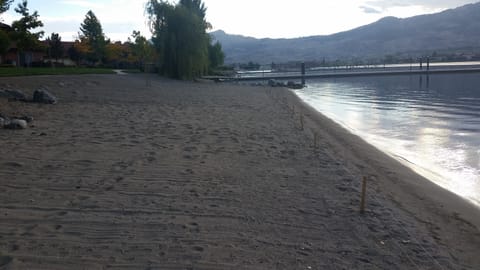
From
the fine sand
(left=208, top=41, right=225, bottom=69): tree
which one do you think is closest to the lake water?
the fine sand

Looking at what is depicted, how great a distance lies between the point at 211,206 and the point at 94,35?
6018 centimetres

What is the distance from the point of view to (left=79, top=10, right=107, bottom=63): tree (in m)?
61.3

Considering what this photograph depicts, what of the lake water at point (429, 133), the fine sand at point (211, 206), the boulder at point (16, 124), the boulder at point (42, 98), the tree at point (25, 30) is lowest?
the lake water at point (429, 133)

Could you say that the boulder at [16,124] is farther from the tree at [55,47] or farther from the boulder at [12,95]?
the tree at [55,47]

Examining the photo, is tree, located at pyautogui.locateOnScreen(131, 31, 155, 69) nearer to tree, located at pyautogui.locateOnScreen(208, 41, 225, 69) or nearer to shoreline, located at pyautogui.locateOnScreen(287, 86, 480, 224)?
tree, located at pyautogui.locateOnScreen(208, 41, 225, 69)

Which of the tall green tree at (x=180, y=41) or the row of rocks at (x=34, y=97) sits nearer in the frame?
the row of rocks at (x=34, y=97)

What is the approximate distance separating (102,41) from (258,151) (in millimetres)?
56136

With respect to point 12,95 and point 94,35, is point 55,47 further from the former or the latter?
point 12,95

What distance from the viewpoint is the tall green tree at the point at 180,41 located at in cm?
4034

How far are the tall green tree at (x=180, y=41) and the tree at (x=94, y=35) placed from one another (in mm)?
22565

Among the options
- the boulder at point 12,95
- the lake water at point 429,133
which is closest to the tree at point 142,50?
the lake water at point 429,133

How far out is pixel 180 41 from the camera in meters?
40.5

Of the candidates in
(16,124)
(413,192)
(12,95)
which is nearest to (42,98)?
(12,95)

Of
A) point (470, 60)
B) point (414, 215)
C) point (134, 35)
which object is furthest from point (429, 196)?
point (470, 60)
